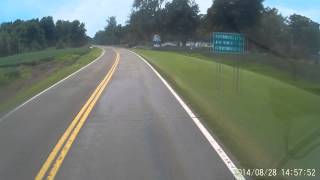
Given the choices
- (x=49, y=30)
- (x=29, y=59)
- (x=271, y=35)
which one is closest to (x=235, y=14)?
(x=271, y=35)

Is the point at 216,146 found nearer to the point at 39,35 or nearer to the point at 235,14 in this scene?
the point at 235,14

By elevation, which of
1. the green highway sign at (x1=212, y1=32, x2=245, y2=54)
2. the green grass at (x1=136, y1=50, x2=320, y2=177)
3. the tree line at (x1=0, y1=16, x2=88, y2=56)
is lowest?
the tree line at (x1=0, y1=16, x2=88, y2=56)

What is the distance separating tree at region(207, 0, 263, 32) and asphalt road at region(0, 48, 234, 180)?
30199mm

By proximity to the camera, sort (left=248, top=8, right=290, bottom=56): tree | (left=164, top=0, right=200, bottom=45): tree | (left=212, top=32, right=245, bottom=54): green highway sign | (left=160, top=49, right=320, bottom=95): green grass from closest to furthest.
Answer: (left=212, top=32, right=245, bottom=54): green highway sign, (left=160, top=49, right=320, bottom=95): green grass, (left=248, top=8, right=290, bottom=56): tree, (left=164, top=0, right=200, bottom=45): tree

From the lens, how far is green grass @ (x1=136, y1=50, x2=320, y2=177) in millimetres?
11438

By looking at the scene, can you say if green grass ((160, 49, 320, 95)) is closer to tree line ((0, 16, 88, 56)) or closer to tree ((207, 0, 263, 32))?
tree ((207, 0, 263, 32))

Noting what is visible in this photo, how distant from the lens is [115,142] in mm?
13266

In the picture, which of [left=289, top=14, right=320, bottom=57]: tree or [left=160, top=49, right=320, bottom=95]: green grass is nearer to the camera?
[left=160, top=49, right=320, bottom=95]: green grass

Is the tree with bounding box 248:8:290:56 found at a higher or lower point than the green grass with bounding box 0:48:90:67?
higher

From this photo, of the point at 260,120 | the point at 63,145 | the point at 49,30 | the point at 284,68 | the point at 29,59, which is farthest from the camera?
the point at 49,30

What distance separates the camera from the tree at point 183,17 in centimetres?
8606

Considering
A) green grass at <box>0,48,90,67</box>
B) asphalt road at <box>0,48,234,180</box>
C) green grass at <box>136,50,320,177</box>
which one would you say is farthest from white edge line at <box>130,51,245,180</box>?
green grass at <box>0,48,90,67</box>

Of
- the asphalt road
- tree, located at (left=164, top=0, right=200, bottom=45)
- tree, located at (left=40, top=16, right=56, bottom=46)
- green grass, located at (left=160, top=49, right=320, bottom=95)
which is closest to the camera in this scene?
the asphalt road

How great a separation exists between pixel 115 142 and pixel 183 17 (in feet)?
250
